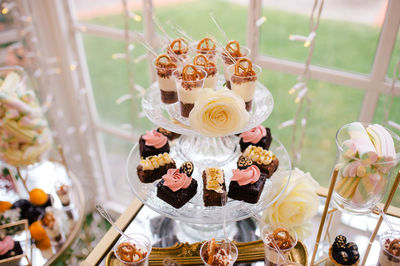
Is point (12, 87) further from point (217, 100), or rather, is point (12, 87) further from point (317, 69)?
point (317, 69)

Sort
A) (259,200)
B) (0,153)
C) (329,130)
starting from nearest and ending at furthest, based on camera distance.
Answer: (259,200) → (0,153) → (329,130)

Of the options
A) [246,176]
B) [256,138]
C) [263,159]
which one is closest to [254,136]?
[256,138]

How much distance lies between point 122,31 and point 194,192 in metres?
1.25

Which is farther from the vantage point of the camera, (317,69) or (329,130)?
(329,130)

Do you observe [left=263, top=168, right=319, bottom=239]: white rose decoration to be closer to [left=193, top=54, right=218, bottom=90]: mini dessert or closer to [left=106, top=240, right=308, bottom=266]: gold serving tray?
[left=106, top=240, right=308, bottom=266]: gold serving tray

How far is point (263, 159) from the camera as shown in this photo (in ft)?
4.26

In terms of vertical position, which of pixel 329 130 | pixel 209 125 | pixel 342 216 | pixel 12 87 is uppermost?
pixel 209 125

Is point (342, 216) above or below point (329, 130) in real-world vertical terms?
above

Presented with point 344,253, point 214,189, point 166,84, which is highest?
point 166,84

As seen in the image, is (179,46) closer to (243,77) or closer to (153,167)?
(243,77)

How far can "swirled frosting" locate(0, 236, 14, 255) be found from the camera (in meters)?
1.48

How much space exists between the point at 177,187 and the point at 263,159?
0.33 m

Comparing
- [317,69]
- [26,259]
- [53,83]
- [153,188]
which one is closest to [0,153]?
[26,259]

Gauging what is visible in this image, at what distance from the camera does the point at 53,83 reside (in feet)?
8.09
